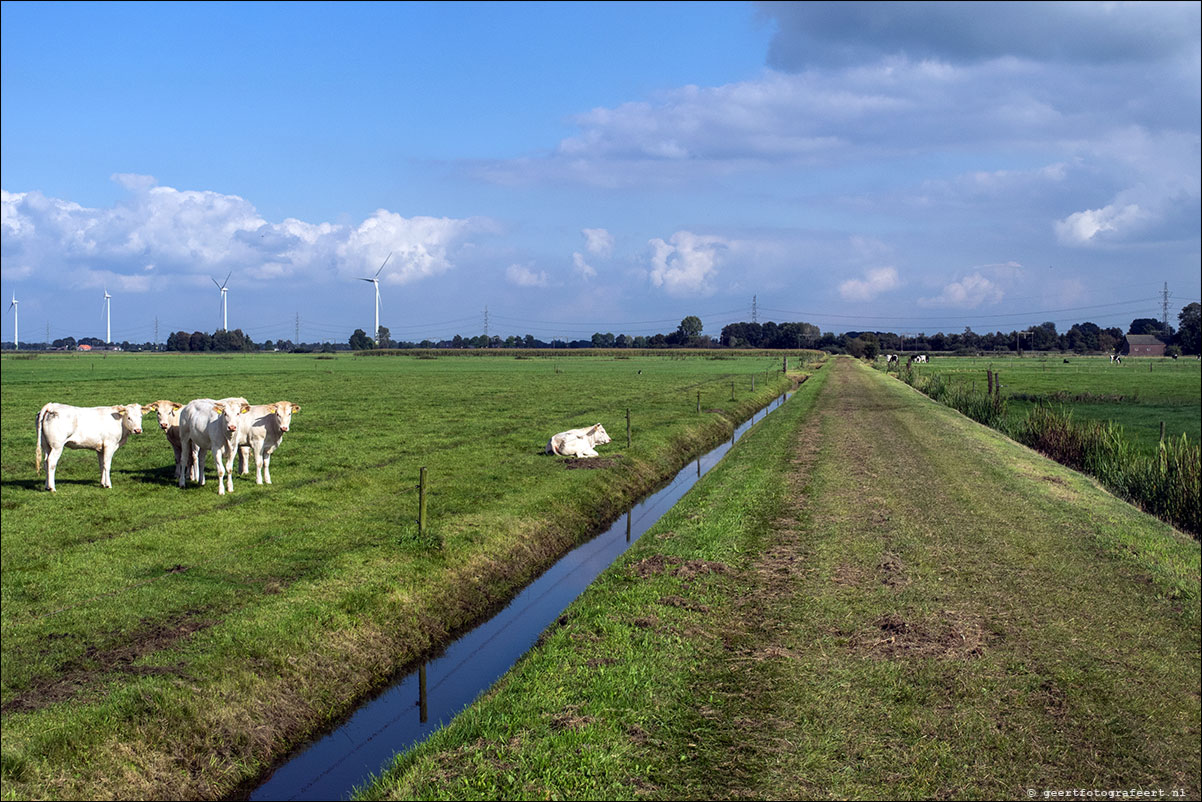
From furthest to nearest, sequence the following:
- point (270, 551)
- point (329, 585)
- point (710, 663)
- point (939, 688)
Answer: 1. point (270, 551)
2. point (329, 585)
3. point (710, 663)
4. point (939, 688)

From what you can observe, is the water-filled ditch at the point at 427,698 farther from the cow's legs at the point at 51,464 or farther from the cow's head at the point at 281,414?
the cow's legs at the point at 51,464

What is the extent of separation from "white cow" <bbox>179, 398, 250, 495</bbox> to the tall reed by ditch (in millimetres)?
22966

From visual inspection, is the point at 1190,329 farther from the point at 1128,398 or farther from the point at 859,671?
the point at 859,671

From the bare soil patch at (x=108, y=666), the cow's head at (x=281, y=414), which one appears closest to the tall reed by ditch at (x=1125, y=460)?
the bare soil patch at (x=108, y=666)

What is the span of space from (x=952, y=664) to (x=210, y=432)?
1734 cm

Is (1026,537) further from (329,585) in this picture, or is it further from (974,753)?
(329,585)

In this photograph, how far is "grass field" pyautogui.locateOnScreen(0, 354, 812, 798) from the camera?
32.1 ft

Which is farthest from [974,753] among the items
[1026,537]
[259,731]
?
[1026,537]

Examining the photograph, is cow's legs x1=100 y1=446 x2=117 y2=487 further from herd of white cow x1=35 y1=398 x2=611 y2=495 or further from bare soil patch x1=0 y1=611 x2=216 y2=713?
bare soil patch x1=0 y1=611 x2=216 y2=713

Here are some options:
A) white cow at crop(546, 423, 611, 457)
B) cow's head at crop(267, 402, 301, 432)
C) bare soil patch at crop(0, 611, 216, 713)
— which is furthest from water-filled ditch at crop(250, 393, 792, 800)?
white cow at crop(546, 423, 611, 457)

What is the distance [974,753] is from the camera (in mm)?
8117

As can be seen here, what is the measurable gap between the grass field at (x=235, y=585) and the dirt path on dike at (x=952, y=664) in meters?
5.61

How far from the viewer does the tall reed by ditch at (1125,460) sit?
21.0m

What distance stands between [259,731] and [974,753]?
27.2ft
